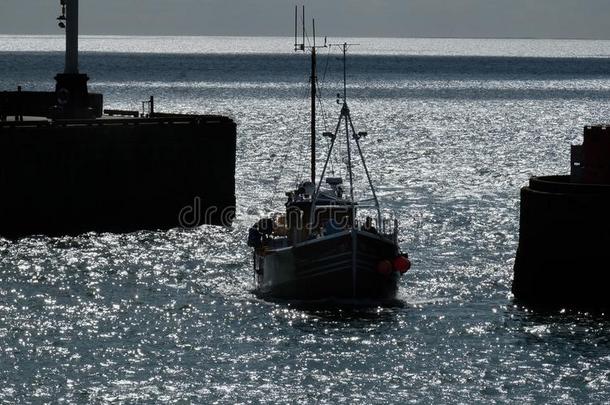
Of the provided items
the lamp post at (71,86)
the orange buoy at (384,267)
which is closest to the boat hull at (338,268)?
the orange buoy at (384,267)

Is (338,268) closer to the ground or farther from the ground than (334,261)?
closer to the ground

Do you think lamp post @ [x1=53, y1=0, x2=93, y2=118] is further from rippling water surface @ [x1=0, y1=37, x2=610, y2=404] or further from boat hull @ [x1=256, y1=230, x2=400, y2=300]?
boat hull @ [x1=256, y1=230, x2=400, y2=300]

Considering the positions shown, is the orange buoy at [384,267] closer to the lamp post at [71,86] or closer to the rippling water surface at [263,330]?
the rippling water surface at [263,330]

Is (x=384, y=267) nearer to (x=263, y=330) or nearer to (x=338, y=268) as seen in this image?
(x=338, y=268)

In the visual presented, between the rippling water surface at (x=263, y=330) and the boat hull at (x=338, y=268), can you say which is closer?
the rippling water surface at (x=263, y=330)

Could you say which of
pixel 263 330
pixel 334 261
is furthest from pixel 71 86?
pixel 263 330

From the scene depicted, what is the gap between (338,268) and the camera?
43406 mm

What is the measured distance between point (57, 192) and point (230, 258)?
357 inches

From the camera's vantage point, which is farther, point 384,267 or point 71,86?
point 71,86

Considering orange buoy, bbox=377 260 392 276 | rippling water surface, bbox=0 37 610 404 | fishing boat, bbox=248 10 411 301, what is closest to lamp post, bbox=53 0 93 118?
rippling water surface, bbox=0 37 610 404

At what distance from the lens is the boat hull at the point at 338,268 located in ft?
142

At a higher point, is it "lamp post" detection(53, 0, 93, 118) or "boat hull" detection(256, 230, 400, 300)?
"lamp post" detection(53, 0, 93, 118)

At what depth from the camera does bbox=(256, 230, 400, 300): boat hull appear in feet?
142

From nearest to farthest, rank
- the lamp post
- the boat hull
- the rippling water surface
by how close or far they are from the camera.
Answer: the rippling water surface, the boat hull, the lamp post
